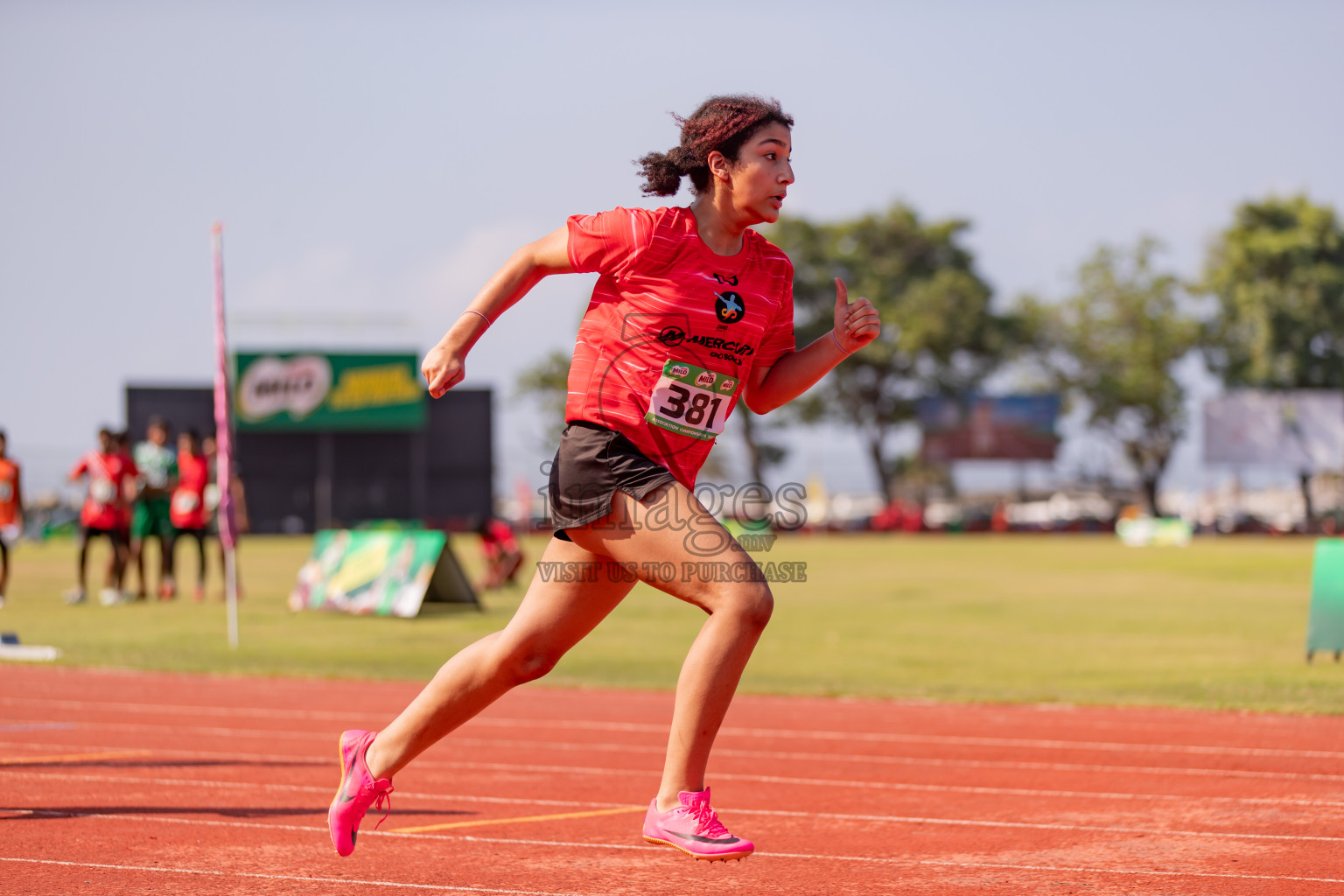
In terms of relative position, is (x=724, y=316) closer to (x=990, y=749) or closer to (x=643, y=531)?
(x=643, y=531)

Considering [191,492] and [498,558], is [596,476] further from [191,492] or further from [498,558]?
[498,558]

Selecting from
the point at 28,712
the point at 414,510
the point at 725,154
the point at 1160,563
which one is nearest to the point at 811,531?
the point at 414,510

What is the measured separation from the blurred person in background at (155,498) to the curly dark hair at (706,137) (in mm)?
14802

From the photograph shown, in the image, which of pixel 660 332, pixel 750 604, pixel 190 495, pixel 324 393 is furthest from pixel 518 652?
pixel 324 393

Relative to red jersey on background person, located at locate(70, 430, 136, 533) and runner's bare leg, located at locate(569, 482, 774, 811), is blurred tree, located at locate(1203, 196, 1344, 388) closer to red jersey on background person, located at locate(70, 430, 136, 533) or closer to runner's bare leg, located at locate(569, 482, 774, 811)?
red jersey on background person, located at locate(70, 430, 136, 533)

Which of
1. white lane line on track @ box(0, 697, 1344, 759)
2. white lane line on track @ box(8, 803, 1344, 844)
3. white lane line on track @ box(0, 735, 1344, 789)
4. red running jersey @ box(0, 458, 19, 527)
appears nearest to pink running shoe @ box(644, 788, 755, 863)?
white lane line on track @ box(8, 803, 1344, 844)

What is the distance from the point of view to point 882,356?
64688mm

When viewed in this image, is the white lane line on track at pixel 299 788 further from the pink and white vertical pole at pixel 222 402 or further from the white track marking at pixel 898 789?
the pink and white vertical pole at pixel 222 402

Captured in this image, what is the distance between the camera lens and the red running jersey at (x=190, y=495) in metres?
17.8

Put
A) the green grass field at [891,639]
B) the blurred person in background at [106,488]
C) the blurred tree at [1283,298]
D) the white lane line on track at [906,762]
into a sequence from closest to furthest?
the white lane line on track at [906,762] → the green grass field at [891,639] → the blurred person in background at [106,488] → the blurred tree at [1283,298]

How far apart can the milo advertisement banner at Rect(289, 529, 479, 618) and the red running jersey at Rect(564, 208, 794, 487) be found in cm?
1203

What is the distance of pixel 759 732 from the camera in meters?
8.81

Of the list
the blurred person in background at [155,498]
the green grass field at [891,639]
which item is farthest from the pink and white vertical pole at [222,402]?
the blurred person in background at [155,498]

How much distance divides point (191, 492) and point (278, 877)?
46.4 ft
